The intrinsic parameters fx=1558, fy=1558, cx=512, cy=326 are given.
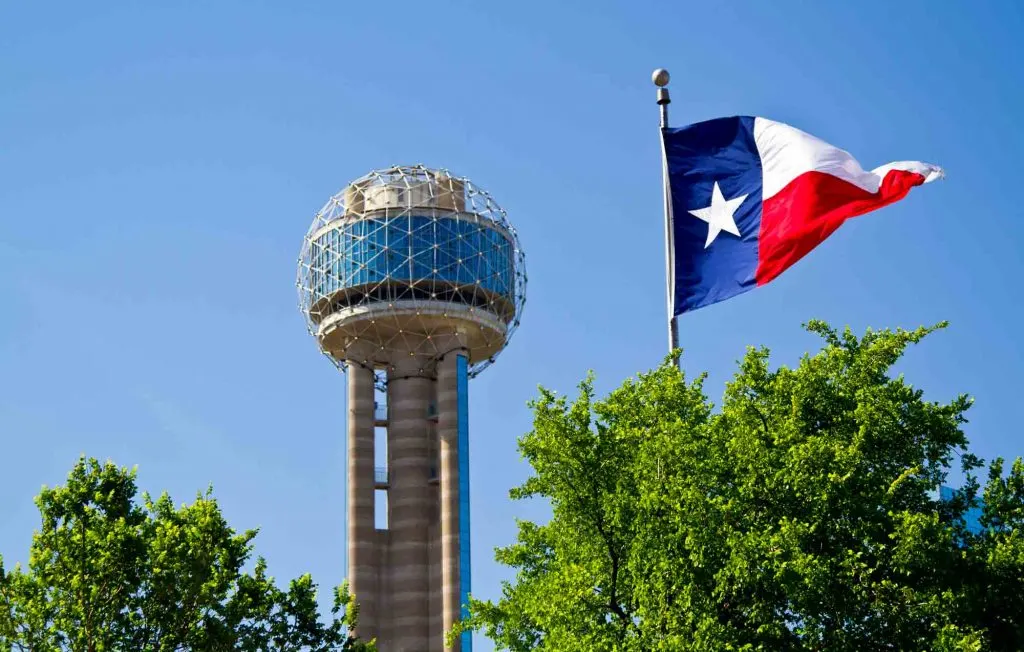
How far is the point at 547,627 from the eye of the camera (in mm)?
43531

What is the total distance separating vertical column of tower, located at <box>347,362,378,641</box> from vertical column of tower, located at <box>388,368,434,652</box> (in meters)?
1.78

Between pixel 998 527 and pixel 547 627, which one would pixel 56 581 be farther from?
pixel 998 527

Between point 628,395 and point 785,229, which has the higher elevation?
point 785,229

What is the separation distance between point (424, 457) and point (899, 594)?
3402 inches

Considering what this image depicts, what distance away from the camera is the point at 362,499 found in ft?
402

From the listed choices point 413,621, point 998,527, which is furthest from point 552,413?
point 413,621

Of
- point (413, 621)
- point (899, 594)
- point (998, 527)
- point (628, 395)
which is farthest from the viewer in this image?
point (413, 621)

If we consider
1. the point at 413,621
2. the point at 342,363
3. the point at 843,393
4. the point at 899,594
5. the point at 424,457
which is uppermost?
the point at 342,363

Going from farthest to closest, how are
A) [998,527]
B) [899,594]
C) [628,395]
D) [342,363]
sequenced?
[342,363] < [628,395] < [998,527] < [899,594]

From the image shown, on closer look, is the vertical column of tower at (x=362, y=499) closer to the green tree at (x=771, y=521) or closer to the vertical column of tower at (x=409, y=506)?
the vertical column of tower at (x=409, y=506)

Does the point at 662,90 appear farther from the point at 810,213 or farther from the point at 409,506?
the point at 409,506

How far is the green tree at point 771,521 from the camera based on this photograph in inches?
1590

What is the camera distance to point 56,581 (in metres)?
47.4

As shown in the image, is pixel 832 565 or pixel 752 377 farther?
pixel 752 377
